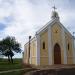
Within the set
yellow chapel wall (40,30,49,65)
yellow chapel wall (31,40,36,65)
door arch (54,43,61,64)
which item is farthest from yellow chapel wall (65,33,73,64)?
yellow chapel wall (31,40,36,65)

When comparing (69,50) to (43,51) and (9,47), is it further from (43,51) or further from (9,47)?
(9,47)

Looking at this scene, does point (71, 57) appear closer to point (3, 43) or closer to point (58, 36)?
point (58, 36)

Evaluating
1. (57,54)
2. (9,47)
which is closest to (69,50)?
(57,54)

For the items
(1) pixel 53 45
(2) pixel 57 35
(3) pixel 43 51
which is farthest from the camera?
(2) pixel 57 35

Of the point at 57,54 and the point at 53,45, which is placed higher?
the point at 53,45

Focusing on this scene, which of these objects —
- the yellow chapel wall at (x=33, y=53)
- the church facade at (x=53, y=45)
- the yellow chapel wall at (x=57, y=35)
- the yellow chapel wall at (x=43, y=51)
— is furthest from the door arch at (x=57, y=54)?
the yellow chapel wall at (x=33, y=53)

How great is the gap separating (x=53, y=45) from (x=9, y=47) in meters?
26.8

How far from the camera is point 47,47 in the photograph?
3253 centimetres

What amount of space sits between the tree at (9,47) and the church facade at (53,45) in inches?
918

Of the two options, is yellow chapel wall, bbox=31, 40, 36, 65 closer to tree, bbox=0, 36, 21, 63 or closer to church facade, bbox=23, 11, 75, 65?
church facade, bbox=23, 11, 75, 65

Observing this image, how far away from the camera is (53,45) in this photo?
33.1 m

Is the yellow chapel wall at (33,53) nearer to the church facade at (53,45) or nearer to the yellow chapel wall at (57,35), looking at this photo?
the church facade at (53,45)

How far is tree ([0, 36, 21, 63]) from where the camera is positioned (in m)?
57.0

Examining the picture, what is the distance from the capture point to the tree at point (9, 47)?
57.0 metres
